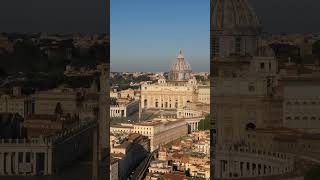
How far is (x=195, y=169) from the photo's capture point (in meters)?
6.46

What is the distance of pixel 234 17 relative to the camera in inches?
287

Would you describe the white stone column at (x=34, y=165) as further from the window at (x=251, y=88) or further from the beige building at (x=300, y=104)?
the beige building at (x=300, y=104)

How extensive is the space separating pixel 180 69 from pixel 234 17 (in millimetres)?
1228

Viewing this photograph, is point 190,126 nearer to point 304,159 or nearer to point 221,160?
point 221,160

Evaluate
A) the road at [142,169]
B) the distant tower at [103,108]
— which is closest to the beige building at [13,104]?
the distant tower at [103,108]

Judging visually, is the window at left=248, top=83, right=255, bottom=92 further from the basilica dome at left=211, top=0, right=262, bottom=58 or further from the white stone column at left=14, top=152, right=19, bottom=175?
the white stone column at left=14, top=152, right=19, bottom=175

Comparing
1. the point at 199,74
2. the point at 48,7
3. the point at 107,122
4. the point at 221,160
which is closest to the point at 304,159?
the point at 221,160

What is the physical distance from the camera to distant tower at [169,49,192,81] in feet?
21.3

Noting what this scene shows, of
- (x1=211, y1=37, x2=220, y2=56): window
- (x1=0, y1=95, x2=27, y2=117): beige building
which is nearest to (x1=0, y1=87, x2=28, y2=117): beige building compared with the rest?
(x1=0, y1=95, x2=27, y2=117): beige building

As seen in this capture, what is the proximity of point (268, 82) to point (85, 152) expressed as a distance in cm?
223

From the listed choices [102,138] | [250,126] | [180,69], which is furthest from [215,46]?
[102,138]

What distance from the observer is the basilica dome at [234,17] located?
23.5 feet

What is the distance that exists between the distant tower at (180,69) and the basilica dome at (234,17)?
0.80m

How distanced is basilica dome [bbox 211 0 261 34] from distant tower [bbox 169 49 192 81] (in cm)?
80
